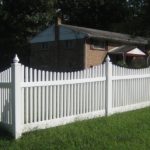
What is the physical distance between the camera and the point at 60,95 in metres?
9.08

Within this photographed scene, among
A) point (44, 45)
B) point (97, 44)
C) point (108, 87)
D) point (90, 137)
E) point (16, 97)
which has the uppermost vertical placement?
point (16, 97)

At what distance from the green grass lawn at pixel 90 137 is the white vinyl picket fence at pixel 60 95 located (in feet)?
1.02

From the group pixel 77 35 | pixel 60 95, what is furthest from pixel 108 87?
pixel 77 35

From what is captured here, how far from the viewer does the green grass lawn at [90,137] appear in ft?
24.2

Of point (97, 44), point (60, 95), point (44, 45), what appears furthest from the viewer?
point (44, 45)

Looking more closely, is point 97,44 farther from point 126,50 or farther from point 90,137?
point 90,137

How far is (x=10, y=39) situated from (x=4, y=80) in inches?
1656

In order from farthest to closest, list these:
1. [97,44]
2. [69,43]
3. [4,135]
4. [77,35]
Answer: [69,43] < [97,44] < [77,35] < [4,135]

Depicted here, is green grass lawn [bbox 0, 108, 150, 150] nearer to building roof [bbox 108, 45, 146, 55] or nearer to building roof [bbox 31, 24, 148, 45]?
building roof [bbox 31, 24, 148, 45]

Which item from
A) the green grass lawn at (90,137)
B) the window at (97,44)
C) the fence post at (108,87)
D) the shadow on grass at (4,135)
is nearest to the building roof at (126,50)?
the window at (97,44)

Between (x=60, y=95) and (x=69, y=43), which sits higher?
(x=60, y=95)

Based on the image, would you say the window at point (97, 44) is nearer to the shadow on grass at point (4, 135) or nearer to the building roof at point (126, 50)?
the building roof at point (126, 50)

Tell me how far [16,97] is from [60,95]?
1.39 meters

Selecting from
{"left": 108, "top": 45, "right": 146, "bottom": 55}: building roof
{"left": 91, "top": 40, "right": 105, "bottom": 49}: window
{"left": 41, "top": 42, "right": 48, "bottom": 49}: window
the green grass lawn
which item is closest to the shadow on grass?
the green grass lawn
